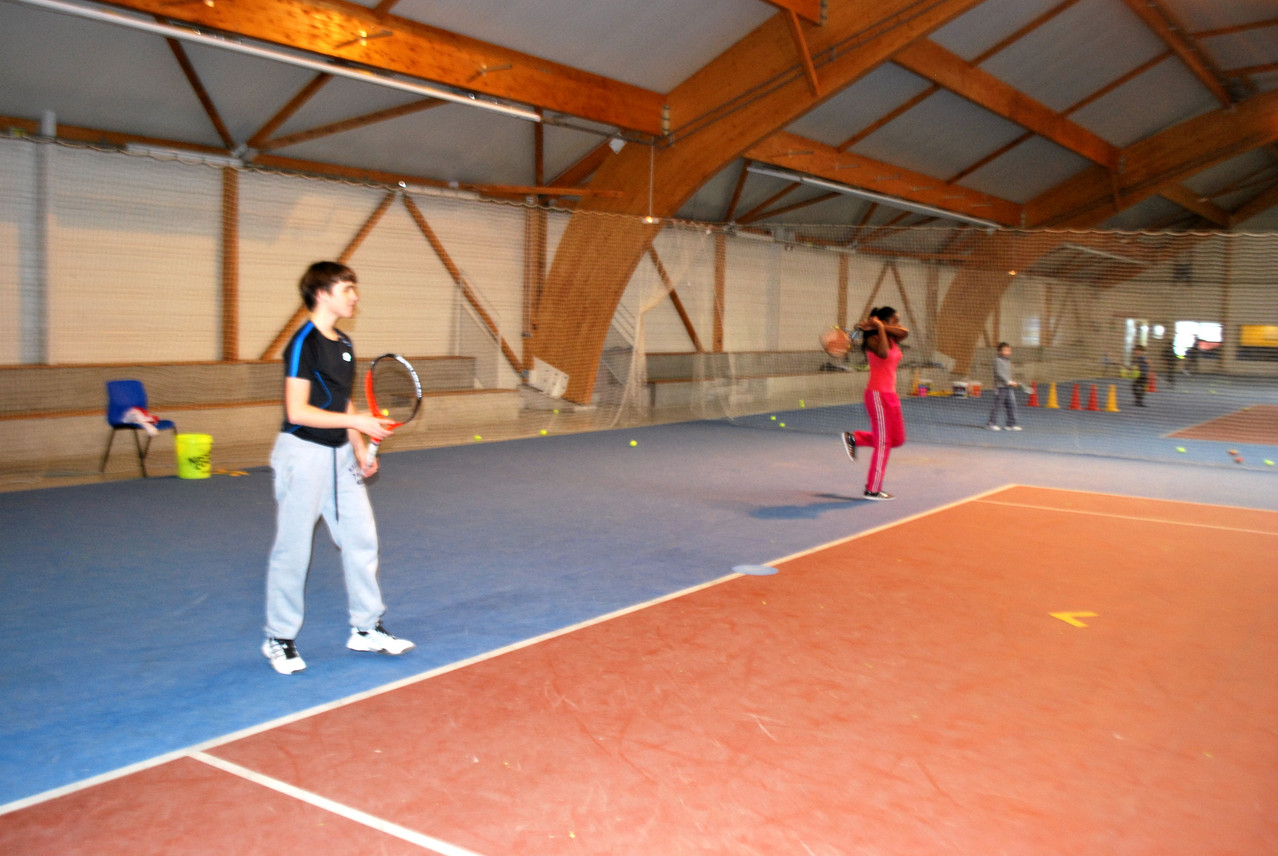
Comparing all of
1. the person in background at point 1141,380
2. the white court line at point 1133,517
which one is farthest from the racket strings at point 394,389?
the person in background at point 1141,380

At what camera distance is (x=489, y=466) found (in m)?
10.4

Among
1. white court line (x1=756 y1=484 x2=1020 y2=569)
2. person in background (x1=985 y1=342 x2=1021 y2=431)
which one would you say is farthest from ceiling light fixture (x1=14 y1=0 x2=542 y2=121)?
person in background (x1=985 y1=342 x2=1021 y2=431)

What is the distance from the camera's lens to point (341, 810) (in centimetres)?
300

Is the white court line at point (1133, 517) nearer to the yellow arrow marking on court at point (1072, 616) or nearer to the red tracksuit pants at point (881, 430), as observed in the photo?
the red tracksuit pants at point (881, 430)

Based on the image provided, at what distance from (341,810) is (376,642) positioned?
151 centimetres

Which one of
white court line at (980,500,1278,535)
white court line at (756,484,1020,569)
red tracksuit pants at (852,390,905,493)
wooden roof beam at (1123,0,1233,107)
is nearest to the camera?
white court line at (756,484,1020,569)

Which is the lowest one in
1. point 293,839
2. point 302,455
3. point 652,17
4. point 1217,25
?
point 293,839

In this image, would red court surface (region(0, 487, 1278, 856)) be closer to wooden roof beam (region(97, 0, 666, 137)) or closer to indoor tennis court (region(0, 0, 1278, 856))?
indoor tennis court (region(0, 0, 1278, 856))

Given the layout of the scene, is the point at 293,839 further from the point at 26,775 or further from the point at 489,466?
the point at 489,466

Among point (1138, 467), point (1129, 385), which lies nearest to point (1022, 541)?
point (1138, 467)

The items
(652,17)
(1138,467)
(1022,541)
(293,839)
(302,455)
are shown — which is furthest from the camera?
(652,17)

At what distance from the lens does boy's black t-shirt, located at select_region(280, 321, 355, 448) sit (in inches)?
164

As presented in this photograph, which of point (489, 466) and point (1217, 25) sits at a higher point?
point (1217, 25)

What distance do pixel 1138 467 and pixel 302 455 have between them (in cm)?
1043
